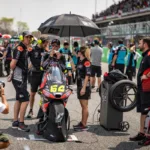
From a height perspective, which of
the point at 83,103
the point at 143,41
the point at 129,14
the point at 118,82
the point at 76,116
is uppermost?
the point at 129,14

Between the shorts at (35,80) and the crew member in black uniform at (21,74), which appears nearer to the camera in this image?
the crew member in black uniform at (21,74)

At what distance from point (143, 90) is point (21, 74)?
92.7 inches

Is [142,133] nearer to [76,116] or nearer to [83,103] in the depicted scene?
[83,103]

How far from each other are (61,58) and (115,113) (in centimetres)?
154

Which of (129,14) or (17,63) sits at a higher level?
(129,14)

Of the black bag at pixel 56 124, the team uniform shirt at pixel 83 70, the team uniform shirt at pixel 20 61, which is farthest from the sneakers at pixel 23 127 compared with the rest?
the team uniform shirt at pixel 83 70

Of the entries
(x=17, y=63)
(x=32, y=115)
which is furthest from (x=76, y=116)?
(x=17, y=63)

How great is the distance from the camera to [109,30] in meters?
45.1

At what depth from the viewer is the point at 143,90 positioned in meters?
6.18

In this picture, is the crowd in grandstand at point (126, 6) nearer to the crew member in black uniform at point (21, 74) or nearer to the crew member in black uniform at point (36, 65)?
the crew member in black uniform at point (36, 65)

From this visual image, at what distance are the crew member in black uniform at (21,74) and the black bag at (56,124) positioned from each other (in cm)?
89

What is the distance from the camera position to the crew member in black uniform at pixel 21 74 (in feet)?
22.6

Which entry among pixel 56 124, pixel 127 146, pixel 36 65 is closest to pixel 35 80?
pixel 36 65

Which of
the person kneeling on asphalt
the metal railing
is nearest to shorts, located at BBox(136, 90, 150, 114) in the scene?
the person kneeling on asphalt
